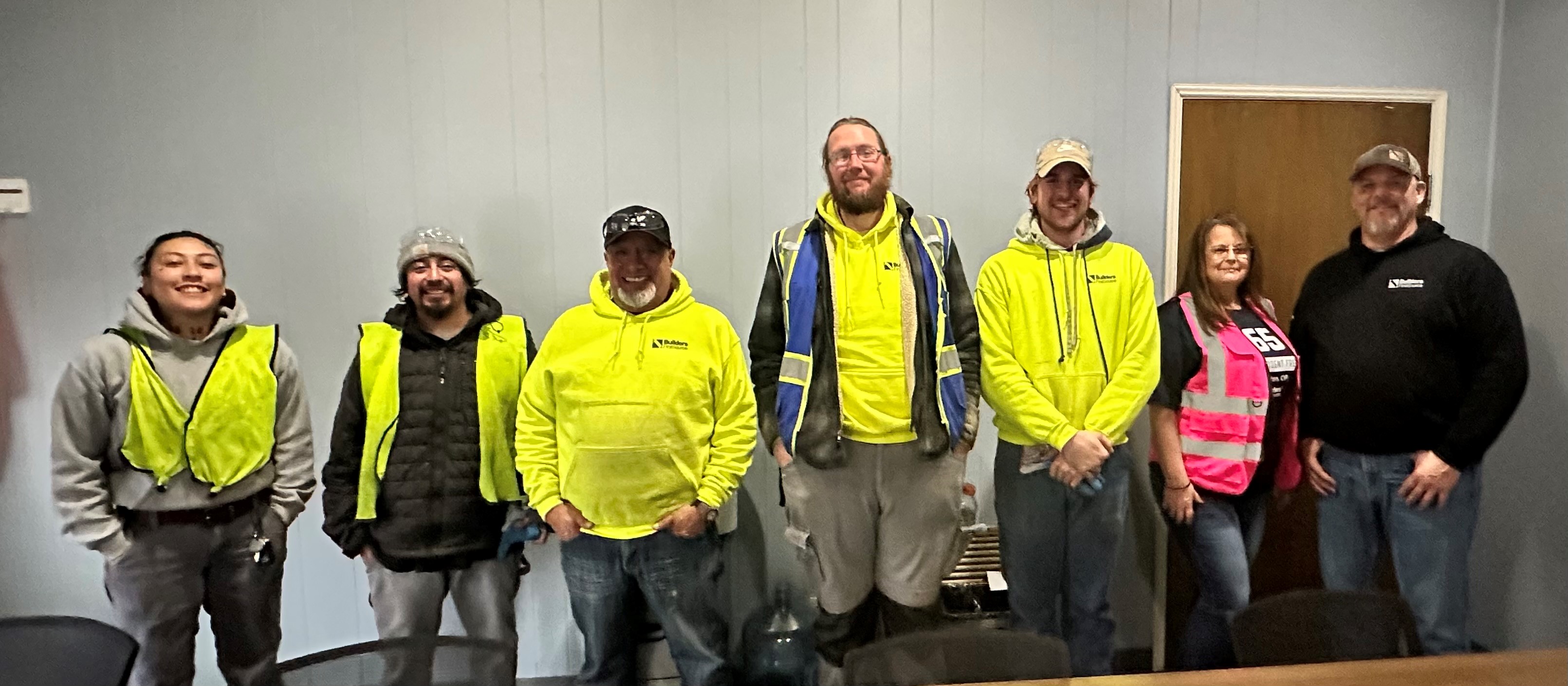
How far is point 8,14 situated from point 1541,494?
328cm

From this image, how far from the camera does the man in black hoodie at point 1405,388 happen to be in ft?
5.64

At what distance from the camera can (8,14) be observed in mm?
1558

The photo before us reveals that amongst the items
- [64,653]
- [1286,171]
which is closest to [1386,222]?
[1286,171]

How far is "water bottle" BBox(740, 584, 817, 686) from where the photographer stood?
1869mm

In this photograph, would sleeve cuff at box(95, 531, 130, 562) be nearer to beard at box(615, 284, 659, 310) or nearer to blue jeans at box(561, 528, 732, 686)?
blue jeans at box(561, 528, 732, 686)

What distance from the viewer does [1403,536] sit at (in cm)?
182

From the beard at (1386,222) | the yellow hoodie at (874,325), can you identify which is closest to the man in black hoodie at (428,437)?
the yellow hoodie at (874,325)

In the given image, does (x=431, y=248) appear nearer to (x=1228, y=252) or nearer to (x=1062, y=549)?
(x=1062, y=549)

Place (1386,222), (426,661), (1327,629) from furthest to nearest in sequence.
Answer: (1386,222)
(1327,629)
(426,661)

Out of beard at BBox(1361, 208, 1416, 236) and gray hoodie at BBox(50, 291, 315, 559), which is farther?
beard at BBox(1361, 208, 1416, 236)

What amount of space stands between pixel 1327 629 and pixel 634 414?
1.30 metres

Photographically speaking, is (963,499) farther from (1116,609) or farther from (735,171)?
(735,171)

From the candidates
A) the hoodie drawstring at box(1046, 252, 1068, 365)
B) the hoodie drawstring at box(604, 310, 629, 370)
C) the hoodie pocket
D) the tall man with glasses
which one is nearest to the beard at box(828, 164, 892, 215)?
the tall man with glasses

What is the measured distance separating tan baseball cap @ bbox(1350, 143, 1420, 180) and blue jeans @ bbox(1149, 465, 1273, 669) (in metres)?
0.72
